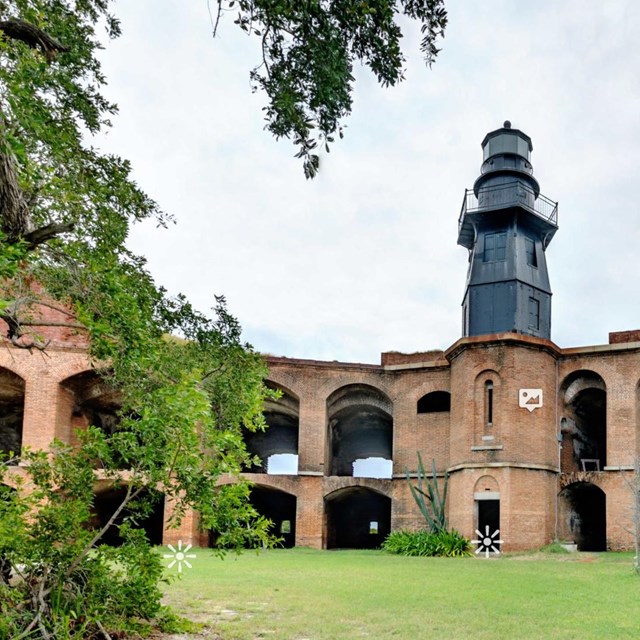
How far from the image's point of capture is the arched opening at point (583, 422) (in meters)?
23.4

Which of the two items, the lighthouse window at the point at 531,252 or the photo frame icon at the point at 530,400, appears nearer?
the photo frame icon at the point at 530,400

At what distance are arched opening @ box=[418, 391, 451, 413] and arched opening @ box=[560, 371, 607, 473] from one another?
14.2ft

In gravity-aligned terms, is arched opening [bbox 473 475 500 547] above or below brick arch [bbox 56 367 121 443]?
below

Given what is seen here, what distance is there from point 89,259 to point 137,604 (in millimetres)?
3339

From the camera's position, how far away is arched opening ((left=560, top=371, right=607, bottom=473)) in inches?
921

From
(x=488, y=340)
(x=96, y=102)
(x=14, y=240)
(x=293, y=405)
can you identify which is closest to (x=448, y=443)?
(x=488, y=340)

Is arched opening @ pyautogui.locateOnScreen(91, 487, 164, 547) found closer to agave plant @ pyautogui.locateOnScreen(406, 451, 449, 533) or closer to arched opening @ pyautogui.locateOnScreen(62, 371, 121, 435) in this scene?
arched opening @ pyautogui.locateOnScreen(62, 371, 121, 435)

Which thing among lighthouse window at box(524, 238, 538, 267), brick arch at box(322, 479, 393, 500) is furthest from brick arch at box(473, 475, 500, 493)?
lighthouse window at box(524, 238, 538, 267)

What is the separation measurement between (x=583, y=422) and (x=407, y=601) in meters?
17.2

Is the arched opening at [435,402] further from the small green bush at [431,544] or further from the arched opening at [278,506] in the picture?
the arched opening at [278,506]

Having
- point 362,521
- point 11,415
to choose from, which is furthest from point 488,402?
point 11,415

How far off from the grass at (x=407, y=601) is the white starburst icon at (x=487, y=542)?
5886mm

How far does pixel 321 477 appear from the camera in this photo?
81.2 feet

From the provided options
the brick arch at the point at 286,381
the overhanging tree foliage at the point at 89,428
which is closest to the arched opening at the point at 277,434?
the brick arch at the point at 286,381
